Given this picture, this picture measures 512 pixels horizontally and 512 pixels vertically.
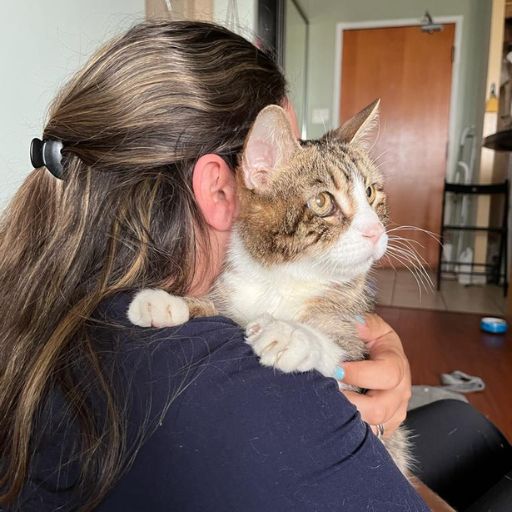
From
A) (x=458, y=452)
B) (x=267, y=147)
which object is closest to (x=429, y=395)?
(x=458, y=452)

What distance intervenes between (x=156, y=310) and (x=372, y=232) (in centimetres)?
44

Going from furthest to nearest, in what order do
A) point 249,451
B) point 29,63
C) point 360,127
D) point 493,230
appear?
point 493,230 < point 29,63 < point 360,127 < point 249,451

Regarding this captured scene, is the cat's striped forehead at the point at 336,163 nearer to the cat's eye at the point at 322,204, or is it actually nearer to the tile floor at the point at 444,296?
the cat's eye at the point at 322,204

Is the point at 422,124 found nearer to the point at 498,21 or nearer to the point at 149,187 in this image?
the point at 498,21

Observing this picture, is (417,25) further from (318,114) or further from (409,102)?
(318,114)

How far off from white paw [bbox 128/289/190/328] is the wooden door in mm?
4854


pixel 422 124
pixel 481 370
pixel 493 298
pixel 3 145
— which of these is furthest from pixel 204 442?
pixel 422 124

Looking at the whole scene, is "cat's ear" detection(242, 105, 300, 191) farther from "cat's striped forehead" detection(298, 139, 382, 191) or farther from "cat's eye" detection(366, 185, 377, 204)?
"cat's eye" detection(366, 185, 377, 204)

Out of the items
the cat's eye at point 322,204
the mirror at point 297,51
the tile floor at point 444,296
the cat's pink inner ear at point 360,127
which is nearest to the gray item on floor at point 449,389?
the tile floor at point 444,296

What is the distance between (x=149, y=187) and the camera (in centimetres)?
78

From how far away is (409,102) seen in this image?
5.44m

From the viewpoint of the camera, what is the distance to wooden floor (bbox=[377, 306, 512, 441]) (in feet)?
7.54

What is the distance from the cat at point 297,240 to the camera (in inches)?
36.2

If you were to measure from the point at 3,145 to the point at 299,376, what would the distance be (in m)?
1.13
